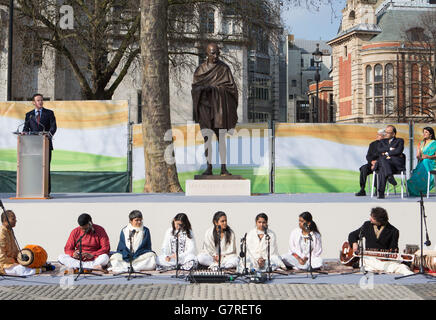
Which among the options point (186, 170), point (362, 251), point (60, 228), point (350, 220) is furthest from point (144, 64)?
point (362, 251)

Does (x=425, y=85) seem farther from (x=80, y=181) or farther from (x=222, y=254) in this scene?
(x=222, y=254)

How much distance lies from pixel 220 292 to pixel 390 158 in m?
6.76

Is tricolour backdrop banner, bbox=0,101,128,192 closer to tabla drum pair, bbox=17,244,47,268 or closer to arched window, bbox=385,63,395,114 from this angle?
tabla drum pair, bbox=17,244,47,268

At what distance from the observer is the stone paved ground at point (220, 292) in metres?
8.32

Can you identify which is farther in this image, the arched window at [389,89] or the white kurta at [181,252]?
the arched window at [389,89]

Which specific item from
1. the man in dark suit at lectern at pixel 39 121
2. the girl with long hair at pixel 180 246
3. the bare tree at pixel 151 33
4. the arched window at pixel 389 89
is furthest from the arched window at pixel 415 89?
the girl with long hair at pixel 180 246

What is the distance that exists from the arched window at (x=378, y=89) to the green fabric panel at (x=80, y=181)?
4598 centimetres

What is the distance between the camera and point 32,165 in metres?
13.6

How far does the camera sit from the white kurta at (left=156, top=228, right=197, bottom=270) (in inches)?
421

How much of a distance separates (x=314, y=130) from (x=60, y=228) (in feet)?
28.0

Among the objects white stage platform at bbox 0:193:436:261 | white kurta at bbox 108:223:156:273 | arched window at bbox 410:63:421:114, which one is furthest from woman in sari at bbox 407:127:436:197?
arched window at bbox 410:63:421:114

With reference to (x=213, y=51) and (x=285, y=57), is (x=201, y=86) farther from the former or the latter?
(x=285, y=57)

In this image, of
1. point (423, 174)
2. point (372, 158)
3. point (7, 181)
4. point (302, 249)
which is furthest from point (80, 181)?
point (302, 249)

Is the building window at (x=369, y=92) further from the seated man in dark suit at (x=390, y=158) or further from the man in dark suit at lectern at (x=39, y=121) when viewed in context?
the man in dark suit at lectern at (x=39, y=121)
